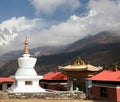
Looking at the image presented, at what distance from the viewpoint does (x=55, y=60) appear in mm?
174875

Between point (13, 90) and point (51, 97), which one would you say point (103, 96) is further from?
point (13, 90)

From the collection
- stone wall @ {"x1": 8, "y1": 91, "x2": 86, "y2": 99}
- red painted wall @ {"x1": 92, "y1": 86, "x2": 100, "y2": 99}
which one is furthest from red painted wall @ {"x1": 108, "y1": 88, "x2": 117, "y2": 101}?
stone wall @ {"x1": 8, "y1": 91, "x2": 86, "y2": 99}

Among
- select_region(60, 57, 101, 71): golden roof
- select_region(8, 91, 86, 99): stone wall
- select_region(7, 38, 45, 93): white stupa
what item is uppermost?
select_region(60, 57, 101, 71): golden roof

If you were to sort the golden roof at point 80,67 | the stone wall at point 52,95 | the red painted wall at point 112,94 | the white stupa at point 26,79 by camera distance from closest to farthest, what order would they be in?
1. the red painted wall at point 112,94
2. the stone wall at point 52,95
3. the white stupa at point 26,79
4. the golden roof at point 80,67

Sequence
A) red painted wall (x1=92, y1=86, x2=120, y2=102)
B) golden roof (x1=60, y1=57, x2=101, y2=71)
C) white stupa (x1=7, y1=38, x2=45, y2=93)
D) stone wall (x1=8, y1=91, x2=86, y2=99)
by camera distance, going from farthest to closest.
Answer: golden roof (x1=60, y1=57, x2=101, y2=71) → white stupa (x1=7, y1=38, x2=45, y2=93) → stone wall (x1=8, y1=91, x2=86, y2=99) → red painted wall (x1=92, y1=86, x2=120, y2=102)

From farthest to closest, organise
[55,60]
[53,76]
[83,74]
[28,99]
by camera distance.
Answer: [55,60] → [53,76] → [83,74] → [28,99]

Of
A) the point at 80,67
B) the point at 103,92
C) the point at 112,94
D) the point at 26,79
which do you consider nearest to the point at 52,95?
the point at 26,79

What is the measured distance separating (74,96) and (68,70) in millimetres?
5164

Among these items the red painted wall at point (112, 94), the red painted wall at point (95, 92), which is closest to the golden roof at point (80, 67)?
the red painted wall at point (95, 92)

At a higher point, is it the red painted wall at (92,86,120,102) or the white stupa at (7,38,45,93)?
the white stupa at (7,38,45,93)

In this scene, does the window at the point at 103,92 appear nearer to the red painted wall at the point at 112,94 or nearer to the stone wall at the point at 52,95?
the red painted wall at the point at 112,94

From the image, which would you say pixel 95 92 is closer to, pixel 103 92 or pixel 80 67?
pixel 103 92

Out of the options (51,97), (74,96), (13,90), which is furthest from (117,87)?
(13,90)

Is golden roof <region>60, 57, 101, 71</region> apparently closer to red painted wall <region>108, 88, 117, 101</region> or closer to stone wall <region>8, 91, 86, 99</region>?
stone wall <region>8, 91, 86, 99</region>
